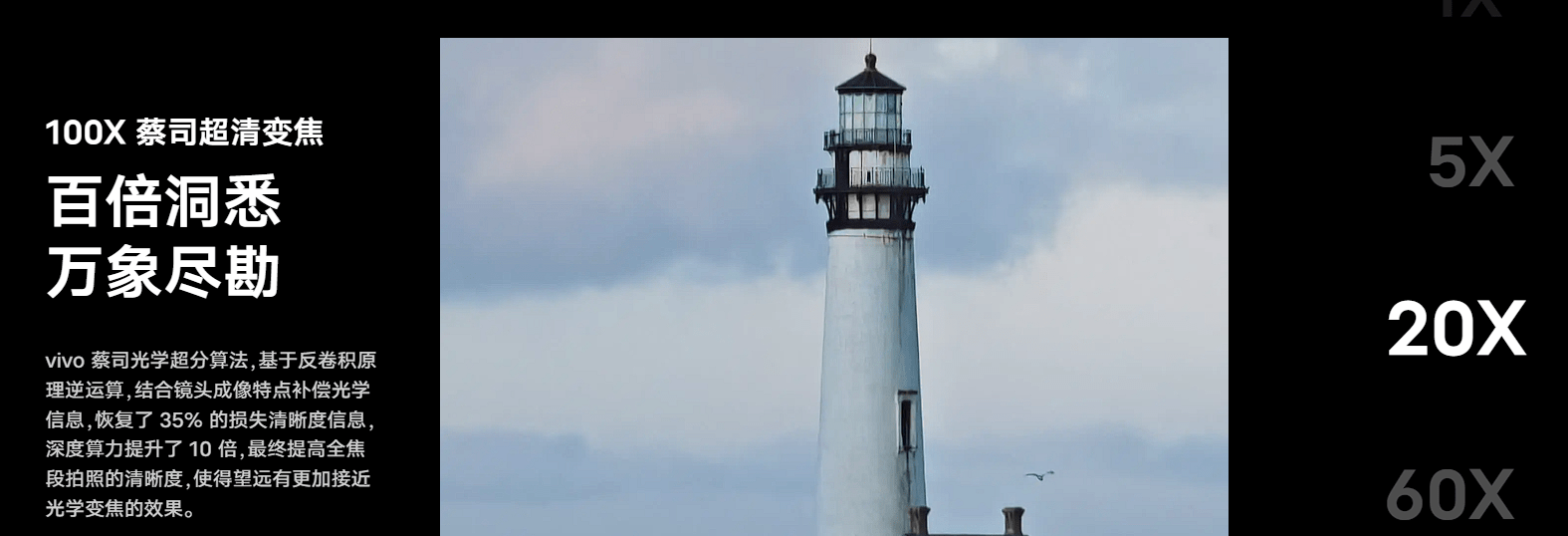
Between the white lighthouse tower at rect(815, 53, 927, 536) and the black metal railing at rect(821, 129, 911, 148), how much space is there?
77 millimetres

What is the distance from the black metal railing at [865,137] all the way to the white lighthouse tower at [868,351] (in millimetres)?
77

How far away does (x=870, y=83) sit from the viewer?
50.9 meters

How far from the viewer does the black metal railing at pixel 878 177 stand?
50.8 metres

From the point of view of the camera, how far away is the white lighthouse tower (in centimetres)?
5012

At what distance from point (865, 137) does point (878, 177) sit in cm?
78
